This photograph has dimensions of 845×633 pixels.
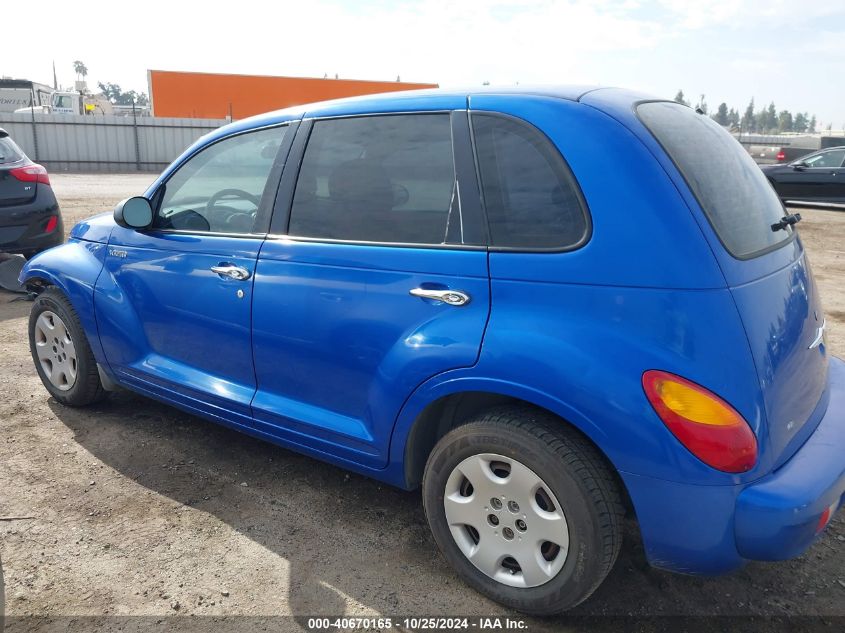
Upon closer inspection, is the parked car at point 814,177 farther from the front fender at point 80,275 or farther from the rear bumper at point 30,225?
the front fender at point 80,275

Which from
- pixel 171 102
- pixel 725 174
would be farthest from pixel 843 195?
pixel 171 102

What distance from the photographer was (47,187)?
7.18 m

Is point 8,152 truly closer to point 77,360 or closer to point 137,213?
point 77,360

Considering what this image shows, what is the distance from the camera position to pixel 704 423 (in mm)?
1947

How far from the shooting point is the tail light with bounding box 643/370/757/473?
1.95m

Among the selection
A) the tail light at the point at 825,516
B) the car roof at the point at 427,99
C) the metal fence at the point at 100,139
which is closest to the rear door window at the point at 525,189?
the car roof at the point at 427,99

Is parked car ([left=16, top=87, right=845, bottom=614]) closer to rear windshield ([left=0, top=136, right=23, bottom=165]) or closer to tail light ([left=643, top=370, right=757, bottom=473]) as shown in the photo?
tail light ([left=643, top=370, right=757, bottom=473])

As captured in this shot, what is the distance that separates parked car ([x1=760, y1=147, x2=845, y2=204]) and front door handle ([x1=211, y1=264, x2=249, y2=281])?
13881 mm

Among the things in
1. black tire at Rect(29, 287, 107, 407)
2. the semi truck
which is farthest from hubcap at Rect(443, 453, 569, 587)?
the semi truck

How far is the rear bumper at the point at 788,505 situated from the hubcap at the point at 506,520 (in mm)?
539

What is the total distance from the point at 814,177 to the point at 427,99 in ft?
47.6

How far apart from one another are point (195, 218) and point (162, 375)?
0.81m

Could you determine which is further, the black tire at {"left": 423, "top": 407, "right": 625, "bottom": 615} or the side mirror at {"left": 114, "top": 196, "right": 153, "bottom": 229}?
the side mirror at {"left": 114, "top": 196, "right": 153, "bottom": 229}

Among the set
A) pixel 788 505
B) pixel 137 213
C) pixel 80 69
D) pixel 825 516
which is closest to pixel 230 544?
→ pixel 137 213
